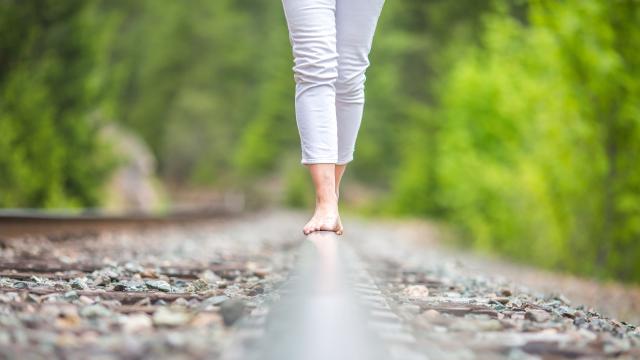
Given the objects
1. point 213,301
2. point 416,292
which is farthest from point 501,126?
point 213,301

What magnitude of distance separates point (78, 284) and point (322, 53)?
3.64 ft

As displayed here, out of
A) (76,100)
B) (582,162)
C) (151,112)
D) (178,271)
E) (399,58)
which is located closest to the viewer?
(178,271)

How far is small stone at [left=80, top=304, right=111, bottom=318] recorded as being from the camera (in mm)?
1948

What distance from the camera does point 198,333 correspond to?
168 cm

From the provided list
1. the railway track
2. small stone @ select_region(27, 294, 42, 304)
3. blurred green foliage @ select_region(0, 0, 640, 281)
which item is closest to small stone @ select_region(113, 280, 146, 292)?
the railway track

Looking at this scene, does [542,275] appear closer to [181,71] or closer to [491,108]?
[491,108]

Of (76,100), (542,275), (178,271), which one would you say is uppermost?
(76,100)

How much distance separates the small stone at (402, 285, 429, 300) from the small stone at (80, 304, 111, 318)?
104 centimetres

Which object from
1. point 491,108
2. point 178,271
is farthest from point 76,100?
point 178,271

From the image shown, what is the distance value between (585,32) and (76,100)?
821 cm

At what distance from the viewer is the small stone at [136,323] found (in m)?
1.77

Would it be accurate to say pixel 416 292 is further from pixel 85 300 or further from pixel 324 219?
pixel 85 300

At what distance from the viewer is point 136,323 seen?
1831mm

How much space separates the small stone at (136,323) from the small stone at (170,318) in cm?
2
